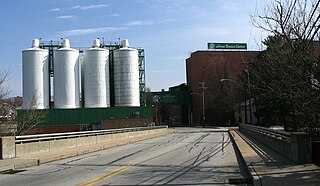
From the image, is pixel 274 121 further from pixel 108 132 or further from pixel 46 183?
pixel 46 183

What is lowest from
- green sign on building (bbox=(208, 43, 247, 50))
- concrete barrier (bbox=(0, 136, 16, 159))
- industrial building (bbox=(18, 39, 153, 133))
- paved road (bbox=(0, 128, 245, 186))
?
paved road (bbox=(0, 128, 245, 186))

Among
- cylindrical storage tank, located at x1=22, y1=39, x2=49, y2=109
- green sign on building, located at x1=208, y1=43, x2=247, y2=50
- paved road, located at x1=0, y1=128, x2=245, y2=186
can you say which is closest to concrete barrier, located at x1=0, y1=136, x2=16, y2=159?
paved road, located at x1=0, y1=128, x2=245, y2=186

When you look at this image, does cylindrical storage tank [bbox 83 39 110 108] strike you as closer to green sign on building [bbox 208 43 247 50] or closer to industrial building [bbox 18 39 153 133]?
industrial building [bbox 18 39 153 133]

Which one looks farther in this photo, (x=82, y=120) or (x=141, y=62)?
(x=141, y=62)

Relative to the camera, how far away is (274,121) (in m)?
55.9

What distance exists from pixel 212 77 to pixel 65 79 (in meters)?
39.6

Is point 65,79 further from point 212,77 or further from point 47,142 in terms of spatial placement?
point 47,142

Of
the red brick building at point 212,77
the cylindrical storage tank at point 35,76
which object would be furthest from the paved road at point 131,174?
the red brick building at point 212,77

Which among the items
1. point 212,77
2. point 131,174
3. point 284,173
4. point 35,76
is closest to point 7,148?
point 131,174

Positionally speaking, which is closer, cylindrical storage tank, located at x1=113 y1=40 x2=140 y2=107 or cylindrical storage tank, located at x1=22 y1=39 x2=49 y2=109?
cylindrical storage tank, located at x1=22 y1=39 x2=49 y2=109

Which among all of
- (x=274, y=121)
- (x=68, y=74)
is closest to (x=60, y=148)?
(x=274, y=121)

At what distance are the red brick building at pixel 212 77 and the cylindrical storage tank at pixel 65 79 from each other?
32336mm

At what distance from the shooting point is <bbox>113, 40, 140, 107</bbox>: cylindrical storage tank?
84938 mm

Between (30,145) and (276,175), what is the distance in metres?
13.9
